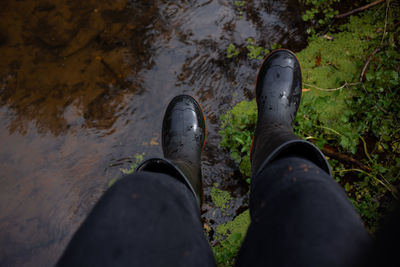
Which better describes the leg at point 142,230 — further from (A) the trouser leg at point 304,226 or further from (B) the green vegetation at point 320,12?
(B) the green vegetation at point 320,12

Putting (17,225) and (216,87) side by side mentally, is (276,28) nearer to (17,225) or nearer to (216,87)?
(216,87)

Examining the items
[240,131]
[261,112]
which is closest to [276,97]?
[261,112]

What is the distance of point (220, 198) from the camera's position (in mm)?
1578

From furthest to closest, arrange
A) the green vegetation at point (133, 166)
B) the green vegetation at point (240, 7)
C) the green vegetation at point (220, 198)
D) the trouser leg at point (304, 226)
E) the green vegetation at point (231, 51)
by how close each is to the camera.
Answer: the green vegetation at point (240, 7)
the green vegetation at point (231, 51)
the green vegetation at point (133, 166)
the green vegetation at point (220, 198)
the trouser leg at point (304, 226)

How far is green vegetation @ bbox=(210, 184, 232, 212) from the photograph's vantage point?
1560 millimetres

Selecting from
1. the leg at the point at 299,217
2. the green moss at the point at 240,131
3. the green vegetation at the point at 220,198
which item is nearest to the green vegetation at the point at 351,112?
the green moss at the point at 240,131

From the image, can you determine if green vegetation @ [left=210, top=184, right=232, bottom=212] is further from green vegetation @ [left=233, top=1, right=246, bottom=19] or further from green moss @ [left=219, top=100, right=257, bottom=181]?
green vegetation @ [left=233, top=1, right=246, bottom=19]

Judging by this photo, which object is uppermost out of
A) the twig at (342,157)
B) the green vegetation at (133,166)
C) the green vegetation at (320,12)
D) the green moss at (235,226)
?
the green vegetation at (320,12)

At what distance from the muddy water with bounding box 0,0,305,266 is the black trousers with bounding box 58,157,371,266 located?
815 mm

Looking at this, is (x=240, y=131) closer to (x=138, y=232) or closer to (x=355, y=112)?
(x=355, y=112)

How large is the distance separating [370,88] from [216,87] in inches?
40.1

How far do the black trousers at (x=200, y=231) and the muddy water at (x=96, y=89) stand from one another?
2.67 feet

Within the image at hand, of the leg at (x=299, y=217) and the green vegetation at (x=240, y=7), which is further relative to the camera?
the green vegetation at (x=240, y=7)

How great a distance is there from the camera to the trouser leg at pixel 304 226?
1.88 ft
